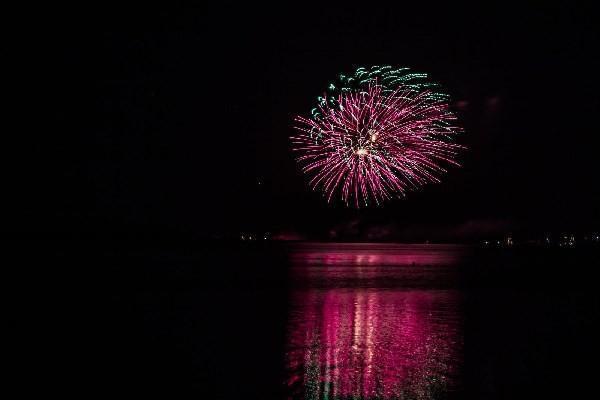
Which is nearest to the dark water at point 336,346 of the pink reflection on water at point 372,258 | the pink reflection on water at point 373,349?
the pink reflection on water at point 373,349

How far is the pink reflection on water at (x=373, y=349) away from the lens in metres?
9.74

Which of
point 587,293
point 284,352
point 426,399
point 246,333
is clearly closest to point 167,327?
point 246,333

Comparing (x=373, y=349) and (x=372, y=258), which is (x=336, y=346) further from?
(x=372, y=258)

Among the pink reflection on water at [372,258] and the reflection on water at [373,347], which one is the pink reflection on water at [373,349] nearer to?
the reflection on water at [373,347]

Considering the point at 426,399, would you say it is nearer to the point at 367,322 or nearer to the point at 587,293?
the point at 367,322

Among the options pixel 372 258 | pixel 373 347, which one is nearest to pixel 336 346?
pixel 373 347

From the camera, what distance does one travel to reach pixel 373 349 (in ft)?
42.3

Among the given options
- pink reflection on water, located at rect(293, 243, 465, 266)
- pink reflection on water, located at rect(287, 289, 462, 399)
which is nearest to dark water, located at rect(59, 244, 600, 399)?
pink reflection on water, located at rect(287, 289, 462, 399)

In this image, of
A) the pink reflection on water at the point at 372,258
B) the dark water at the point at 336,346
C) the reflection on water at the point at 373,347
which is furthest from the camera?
the pink reflection on water at the point at 372,258

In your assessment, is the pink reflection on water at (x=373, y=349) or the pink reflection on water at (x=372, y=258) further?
the pink reflection on water at (x=372, y=258)

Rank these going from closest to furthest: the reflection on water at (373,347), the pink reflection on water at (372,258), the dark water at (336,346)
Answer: the reflection on water at (373,347)
the dark water at (336,346)
the pink reflection on water at (372,258)

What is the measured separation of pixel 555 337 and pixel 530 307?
6967 mm

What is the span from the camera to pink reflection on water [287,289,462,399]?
9.74m

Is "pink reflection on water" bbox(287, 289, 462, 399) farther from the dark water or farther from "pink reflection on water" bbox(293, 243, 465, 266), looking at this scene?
"pink reflection on water" bbox(293, 243, 465, 266)
